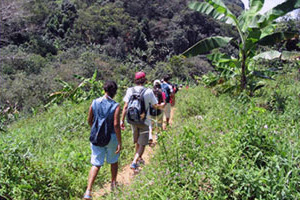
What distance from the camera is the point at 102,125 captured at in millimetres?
3326

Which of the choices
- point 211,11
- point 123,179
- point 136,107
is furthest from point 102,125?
point 211,11

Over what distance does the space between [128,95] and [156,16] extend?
4710 cm

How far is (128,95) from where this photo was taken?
405 centimetres

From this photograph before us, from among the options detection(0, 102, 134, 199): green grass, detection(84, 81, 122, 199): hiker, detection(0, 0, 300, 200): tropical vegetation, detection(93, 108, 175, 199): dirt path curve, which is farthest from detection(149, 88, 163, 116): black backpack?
detection(0, 102, 134, 199): green grass

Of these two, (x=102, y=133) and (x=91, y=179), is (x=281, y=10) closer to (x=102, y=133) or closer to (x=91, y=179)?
(x=102, y=133)

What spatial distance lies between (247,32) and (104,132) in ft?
15.2

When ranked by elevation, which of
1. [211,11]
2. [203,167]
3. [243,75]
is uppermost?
[211,11]

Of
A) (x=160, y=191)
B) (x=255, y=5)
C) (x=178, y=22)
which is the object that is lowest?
(x=178, y=22)

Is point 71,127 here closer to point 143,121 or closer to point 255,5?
point 143,121

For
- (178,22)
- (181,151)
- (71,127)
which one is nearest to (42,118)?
(71,127)

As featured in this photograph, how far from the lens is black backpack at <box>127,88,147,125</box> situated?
3842 mm

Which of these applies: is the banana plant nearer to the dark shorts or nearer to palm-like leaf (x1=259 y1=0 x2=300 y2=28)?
palm-like leaf (x1=259 y1=0 x2=300 y2=28)

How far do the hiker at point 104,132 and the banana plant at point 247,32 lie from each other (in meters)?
3.45

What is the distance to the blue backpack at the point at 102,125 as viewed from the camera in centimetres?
332
